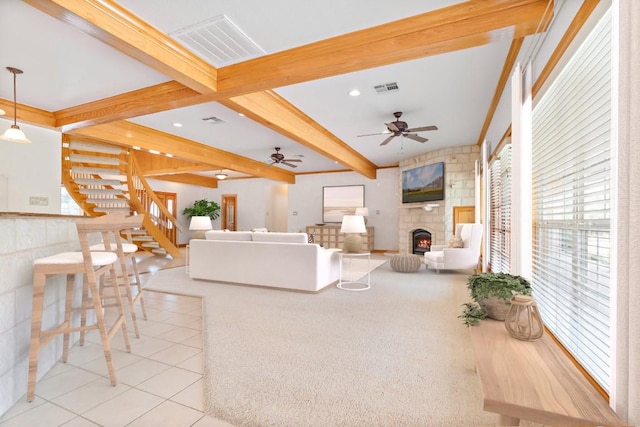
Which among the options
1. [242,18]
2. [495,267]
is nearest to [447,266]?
[495,267]

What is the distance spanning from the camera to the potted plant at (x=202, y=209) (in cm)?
1212

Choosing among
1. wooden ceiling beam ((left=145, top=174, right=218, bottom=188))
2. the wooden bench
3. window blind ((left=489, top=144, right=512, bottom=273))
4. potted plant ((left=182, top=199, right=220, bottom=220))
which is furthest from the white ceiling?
potted plant ((left=182, top=199, right=220, bottom=220))

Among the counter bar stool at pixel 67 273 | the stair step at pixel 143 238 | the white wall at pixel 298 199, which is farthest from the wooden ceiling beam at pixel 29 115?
the white wall at pixel 298 199

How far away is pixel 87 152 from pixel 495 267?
8085 mm

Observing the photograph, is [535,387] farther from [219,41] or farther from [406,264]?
[406,264]

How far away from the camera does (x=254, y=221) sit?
12.3m

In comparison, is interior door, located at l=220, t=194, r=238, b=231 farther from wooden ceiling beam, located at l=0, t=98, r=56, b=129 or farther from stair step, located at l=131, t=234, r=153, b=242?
→ wooden ceiling beam, located at l=0, t=98, r=56, b=129

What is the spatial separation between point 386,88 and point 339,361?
318cm

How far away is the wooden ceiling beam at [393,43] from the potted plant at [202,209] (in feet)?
30.8

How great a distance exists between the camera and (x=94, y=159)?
662 cm

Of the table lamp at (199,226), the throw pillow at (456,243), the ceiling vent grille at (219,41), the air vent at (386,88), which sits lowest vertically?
the throw pillow at (456,243)

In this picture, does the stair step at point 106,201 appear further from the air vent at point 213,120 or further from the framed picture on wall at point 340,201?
the framed picture on wall at point 340,201

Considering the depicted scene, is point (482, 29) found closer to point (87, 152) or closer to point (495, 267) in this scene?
point (495, 267)

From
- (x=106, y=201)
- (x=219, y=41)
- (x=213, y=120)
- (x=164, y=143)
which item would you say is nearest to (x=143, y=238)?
(x=106, y=201)
